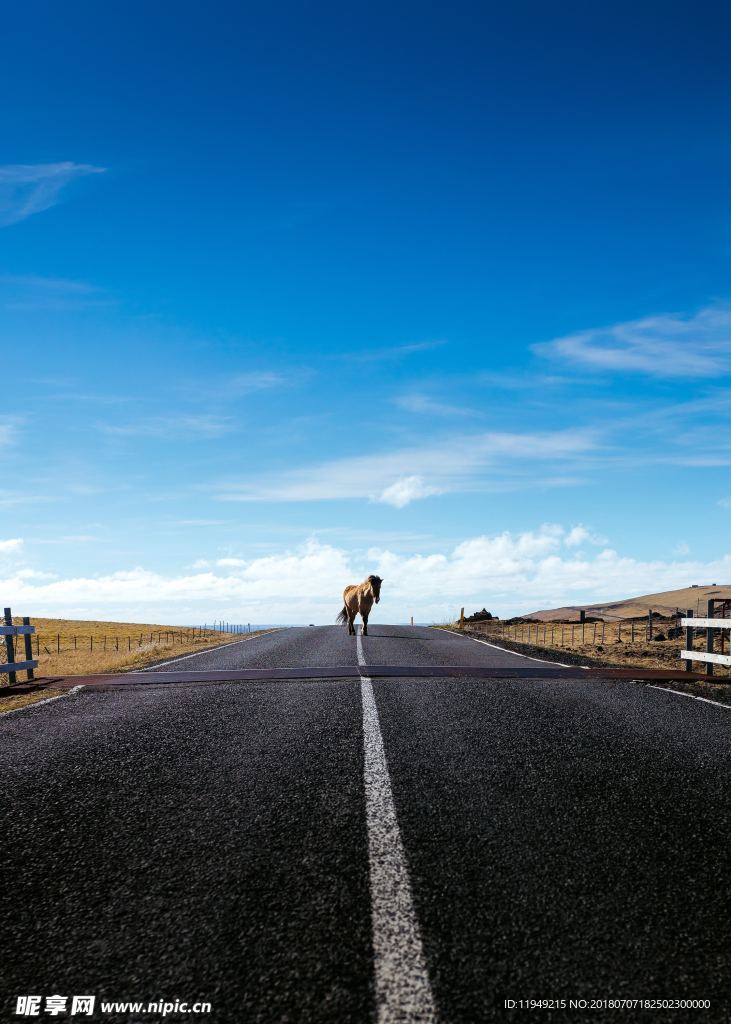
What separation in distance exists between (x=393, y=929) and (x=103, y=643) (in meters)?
47.3

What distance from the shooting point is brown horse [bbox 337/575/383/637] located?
1112 inches

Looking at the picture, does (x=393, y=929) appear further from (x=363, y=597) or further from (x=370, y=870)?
(x=363, y=597)

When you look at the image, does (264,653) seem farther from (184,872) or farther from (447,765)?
(184,872)

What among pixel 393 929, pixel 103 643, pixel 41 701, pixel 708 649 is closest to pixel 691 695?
pixel 708 649

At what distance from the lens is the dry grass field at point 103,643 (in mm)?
25031

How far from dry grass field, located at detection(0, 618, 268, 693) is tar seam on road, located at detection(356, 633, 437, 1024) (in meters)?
14.2

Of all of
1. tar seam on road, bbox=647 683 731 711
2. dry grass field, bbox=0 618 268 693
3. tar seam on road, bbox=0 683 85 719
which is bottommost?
dry grass field, bbox=0 618 268 693

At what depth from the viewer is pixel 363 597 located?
28.9 meters

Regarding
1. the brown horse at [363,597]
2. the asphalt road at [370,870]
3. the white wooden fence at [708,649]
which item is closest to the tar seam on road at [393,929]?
the asphalt road at [370,870]

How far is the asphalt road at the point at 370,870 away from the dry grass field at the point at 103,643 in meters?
12.6

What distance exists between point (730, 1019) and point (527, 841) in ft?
5.43

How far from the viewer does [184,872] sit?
382cm

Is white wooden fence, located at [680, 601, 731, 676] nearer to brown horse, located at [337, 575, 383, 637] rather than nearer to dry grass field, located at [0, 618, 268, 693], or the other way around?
dry grass field, located at [0, 618, 268, 693]

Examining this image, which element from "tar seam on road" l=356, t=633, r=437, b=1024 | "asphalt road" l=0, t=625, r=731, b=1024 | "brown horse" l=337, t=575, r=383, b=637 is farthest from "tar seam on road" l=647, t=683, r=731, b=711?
"brown horse" l=337, t=575, r=383, b=637
